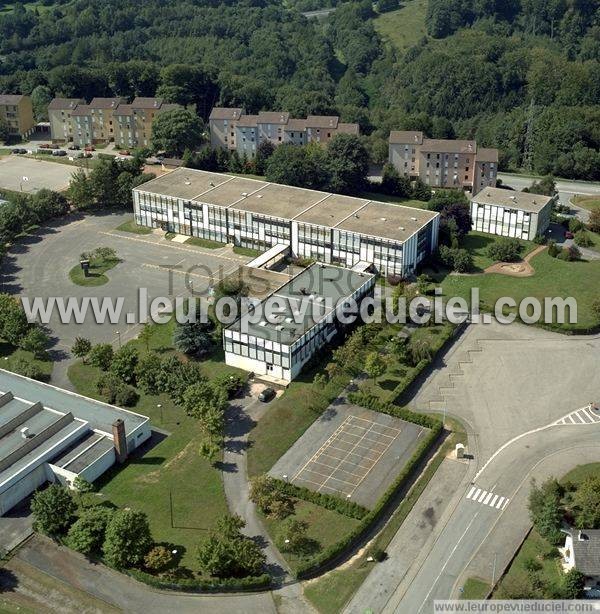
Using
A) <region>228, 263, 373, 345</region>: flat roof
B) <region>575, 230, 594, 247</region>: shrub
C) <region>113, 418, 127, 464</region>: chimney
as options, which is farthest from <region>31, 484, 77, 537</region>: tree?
<region>575, 230, 594, 247</region>: shrub

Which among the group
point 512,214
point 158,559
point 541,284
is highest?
point 512,214

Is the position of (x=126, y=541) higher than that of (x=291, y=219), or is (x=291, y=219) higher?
(x=291, y=219)

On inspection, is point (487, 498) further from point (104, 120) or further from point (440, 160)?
point (104, 120)

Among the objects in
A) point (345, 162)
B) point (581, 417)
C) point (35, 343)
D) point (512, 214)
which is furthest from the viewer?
point (345, 162)

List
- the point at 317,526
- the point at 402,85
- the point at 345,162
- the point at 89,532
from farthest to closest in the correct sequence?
1. the point at 402,85
2. the point at 345,162
3. the point at 317,526
4. the point at 89,532

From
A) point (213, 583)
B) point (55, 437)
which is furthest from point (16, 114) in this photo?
point (213, 583)

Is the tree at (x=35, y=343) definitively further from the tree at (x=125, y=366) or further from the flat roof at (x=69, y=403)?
the tree at (x=125, y=366)
